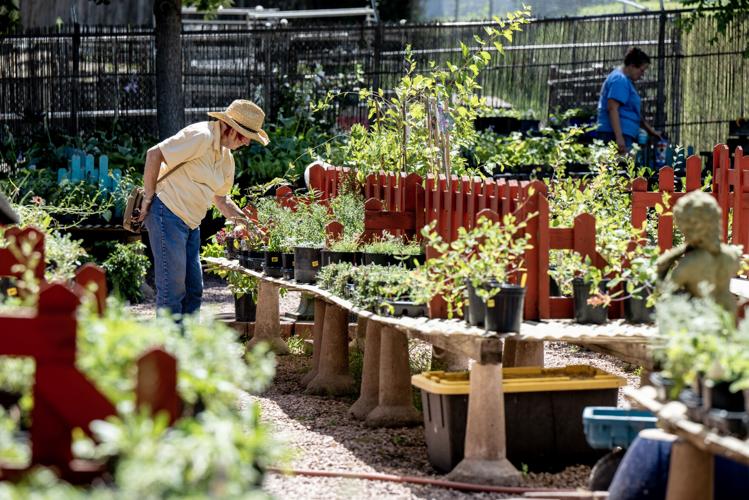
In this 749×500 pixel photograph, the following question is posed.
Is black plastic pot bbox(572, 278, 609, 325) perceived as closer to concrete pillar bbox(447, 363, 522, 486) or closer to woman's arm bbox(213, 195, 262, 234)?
concrete pillar bbox(447, 363, 522, 486)

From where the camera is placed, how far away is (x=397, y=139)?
30.5ft

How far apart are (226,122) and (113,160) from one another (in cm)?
695

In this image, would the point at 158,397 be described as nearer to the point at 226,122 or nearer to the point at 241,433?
the point at 241,433

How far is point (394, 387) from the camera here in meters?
7.20

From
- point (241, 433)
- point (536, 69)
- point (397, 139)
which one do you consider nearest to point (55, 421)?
point (241, 433)

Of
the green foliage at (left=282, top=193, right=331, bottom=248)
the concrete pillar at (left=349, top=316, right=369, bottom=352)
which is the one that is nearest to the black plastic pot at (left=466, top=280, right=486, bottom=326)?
the green foliage at (left=282, top=193, right=331, bottom=248)

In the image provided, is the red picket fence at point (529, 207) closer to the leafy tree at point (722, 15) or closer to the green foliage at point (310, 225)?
the green foliage at point (310, 225)

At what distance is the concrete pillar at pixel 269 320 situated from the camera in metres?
9.65

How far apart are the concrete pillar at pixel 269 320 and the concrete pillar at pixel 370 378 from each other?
2189mm

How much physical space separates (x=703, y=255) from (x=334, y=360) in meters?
3.76

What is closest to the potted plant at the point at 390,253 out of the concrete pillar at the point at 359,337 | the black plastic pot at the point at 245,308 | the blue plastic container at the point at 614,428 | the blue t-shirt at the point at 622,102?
Answer: the concrete pillar at the point at 359,337

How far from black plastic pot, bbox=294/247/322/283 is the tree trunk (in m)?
6.53

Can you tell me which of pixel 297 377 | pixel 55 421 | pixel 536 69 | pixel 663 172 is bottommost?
pixel 297 377

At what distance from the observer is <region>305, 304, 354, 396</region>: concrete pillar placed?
27.0ft
